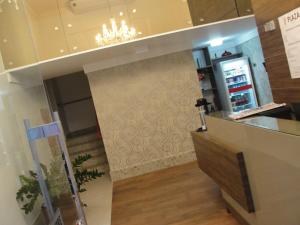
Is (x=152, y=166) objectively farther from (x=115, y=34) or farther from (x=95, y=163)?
(x=115, y=34)

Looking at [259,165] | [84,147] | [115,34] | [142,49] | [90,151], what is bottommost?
[90,151]

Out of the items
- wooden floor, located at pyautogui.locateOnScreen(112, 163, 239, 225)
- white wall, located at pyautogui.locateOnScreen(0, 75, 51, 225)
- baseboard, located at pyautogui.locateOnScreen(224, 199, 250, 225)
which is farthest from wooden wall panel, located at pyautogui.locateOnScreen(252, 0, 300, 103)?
white wall, located at pyautogui.locateOnScreen(0, 75, 51, 225)

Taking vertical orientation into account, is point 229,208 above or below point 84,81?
below

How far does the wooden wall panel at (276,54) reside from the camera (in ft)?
6.60

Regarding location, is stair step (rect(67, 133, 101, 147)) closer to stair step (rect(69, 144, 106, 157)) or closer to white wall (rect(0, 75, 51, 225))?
stair step (rect(69, 144, 106, 157))

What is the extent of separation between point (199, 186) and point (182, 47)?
8.65 ft

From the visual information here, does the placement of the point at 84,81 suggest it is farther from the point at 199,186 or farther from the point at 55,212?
the point at 55,212

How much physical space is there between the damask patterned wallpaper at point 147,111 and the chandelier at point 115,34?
1171mm

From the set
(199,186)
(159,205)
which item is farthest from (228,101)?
(159,205)

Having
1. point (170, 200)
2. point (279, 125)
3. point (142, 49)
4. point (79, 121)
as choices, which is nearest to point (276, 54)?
point (279, 125)

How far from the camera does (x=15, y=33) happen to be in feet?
6.61

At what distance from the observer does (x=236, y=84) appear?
23.3 ft

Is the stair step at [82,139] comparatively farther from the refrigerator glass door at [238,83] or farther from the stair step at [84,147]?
the refrigerator glass door at [238,83]

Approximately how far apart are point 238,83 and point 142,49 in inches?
Result: 117
